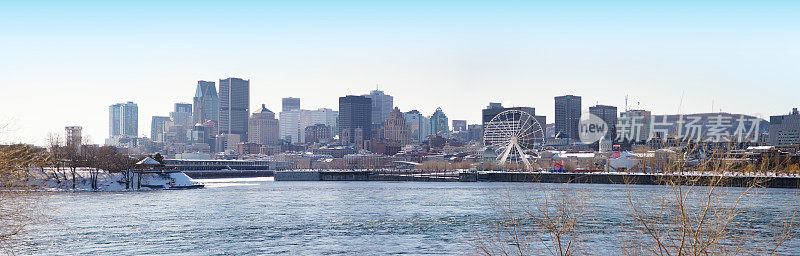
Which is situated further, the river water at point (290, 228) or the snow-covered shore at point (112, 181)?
the snow-covered shore at point (112, 181)

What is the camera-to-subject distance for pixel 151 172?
450ft

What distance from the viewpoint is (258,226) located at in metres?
59.2

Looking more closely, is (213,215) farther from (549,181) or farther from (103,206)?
(549,181)

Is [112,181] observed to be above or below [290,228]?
above

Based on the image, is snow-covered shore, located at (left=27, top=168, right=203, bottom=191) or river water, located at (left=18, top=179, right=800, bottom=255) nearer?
river water, located at (left=18, top=179, right=800, bottom=255)

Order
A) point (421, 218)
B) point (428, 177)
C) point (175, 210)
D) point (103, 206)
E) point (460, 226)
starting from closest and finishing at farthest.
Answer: point (460, 226) → point (421, 218) → point (175, 210) → point (103, 206) → point (428, 177)

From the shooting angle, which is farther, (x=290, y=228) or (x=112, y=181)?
(x=112, y=181)

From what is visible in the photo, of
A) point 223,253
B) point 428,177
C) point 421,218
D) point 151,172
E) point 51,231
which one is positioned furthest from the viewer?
point 428,177

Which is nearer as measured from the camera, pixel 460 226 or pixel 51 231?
pixel 51 231

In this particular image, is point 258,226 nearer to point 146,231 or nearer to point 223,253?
point 146,231

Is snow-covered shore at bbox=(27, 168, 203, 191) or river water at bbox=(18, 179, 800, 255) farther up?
snow-covered shore at bbox=(27, 168, 203, 191)

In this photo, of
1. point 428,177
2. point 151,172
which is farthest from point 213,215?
point 428,177

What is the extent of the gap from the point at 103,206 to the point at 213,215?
18.2 metres

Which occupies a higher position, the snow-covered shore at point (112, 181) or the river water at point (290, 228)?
the snow-covered shore at point (112, 181)
